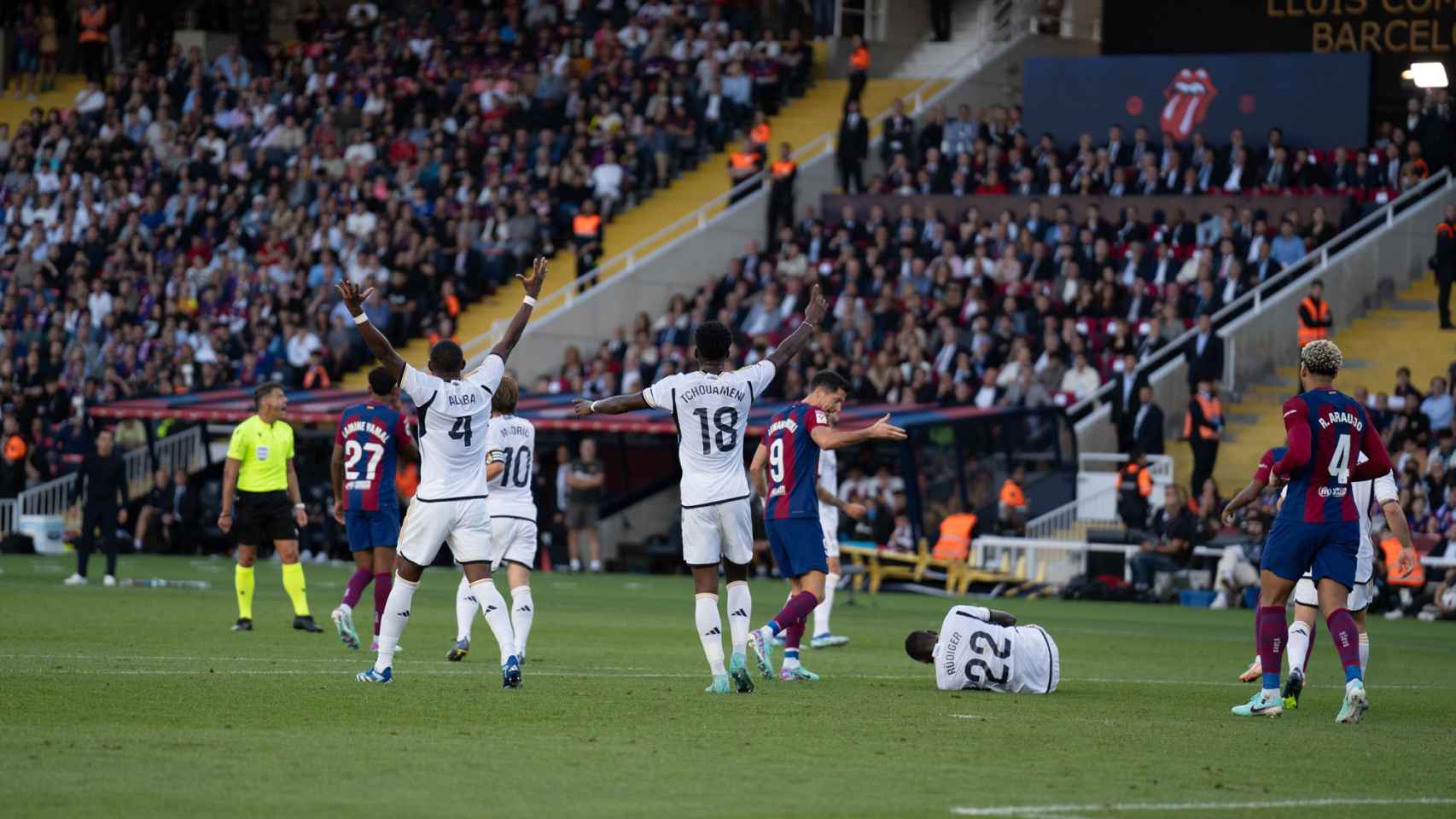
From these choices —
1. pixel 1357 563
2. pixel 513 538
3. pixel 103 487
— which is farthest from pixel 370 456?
pixel 103 487

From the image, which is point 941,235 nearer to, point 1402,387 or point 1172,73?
point 1172,73

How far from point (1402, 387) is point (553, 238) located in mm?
16945

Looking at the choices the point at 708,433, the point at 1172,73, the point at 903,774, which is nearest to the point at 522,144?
the point at 1172,73

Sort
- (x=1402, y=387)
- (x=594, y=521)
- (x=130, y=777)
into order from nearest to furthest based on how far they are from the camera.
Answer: (x=130, y=777) → (x=1402, y=387) → (x=594, y=521)

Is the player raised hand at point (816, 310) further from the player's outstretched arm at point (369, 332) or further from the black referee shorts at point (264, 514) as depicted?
the black referee shorts at point (264, 514)

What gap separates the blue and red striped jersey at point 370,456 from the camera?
17297mm

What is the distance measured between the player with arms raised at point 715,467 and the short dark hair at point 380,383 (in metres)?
3.55

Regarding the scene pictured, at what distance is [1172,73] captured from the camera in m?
38.0

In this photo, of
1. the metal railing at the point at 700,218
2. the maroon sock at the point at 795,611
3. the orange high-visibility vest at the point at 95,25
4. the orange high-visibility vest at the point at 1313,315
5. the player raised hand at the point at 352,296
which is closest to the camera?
the player raised hand at the point at 352,296

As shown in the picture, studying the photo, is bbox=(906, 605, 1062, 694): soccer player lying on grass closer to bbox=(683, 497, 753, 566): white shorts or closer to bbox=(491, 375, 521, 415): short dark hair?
bbox=(683, 497, 753, 566): white shorts

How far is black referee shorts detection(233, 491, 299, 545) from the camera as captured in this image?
19.1m

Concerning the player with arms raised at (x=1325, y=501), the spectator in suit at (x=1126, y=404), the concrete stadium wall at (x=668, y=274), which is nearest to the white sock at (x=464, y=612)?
the player with arms raised at (x=1325, y=501)

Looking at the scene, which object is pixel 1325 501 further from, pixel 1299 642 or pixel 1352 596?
pixel 1352 596

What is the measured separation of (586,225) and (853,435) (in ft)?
87.0
